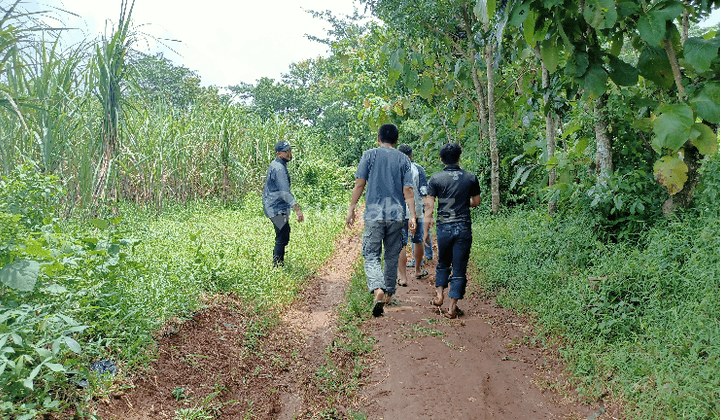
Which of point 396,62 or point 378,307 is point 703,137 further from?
point 396,62

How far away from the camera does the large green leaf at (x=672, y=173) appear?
3.94 m

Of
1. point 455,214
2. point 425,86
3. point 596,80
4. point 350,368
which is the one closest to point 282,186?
point 455,214

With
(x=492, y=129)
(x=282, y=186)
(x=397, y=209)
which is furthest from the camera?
(x=492, y=129)

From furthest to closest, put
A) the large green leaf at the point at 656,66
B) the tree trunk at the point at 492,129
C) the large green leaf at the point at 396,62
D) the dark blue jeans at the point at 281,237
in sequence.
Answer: the tree trunk at the point at 492,129 → the large green leaf at the point at 396,62 → the dark blue jeans at the point at 281,237 → the large green leaf at the point at 656,66

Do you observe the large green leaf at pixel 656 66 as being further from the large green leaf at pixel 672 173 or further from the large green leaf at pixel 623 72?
the large green leaf at pixel 672 173

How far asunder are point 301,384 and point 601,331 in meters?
2.45

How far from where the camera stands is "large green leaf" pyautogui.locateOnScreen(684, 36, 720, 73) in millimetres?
3326

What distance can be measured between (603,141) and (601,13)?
1949 mm

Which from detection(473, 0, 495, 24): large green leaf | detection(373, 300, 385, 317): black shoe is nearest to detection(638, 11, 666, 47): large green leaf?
detection(473, 0, 495, 24): large green leaf

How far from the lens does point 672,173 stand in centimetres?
395

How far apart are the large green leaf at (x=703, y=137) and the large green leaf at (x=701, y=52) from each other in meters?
0.47

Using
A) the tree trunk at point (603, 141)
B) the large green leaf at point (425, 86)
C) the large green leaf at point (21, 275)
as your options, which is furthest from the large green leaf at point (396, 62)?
the large green leaf at point (21, 275)

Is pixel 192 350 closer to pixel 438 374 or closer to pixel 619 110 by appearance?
pixel 438 374

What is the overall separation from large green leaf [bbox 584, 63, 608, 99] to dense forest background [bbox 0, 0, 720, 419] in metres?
0.02
